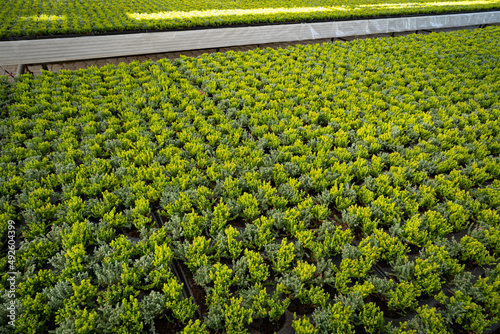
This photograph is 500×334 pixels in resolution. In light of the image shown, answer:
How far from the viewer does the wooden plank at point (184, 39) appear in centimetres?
834

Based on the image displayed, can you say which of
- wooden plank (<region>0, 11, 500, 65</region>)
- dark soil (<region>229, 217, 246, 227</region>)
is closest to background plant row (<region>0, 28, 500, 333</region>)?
dark soil (<region>229, 217, 246, 227</region>)

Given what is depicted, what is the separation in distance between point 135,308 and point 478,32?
16.6 meters

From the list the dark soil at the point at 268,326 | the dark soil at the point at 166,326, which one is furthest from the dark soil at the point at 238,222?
the dark soil at the point at 166,326

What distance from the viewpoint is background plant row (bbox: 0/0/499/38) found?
9.38m

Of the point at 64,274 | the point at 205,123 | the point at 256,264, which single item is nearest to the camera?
the point at 64,274

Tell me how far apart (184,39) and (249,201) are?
8.37m

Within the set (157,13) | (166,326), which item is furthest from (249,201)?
(157,13)

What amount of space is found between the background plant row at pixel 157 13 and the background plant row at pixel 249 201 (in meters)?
3.87

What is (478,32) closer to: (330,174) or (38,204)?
(330,174)

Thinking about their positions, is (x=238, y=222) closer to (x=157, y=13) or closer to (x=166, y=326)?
(x=166, y=326)

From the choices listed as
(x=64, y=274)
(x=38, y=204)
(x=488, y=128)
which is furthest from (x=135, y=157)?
(x=488, y=128)

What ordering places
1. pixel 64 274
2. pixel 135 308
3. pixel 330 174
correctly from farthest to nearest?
pixel 330 174 → pixel 64 274 → pixel 135 308

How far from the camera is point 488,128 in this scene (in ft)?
19.2

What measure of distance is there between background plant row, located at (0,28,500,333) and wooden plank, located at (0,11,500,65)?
8.65ft
